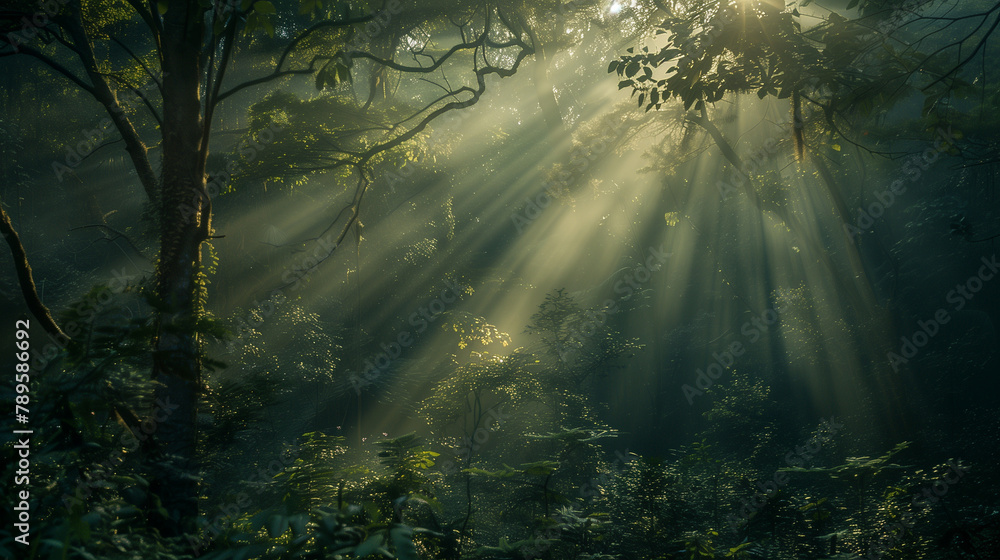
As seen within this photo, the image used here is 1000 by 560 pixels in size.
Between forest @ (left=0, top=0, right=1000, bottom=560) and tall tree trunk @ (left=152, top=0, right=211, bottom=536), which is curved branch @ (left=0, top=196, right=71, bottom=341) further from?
tall tree trunk @ (left=152, top=0, right=211, bottom=536)

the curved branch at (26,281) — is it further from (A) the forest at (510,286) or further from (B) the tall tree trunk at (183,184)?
(B) the tall tree trunk at (183,184)

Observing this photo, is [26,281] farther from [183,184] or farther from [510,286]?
[510,286]

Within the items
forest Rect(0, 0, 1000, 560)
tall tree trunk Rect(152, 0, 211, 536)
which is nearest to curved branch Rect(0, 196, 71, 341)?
forest Rect(0, 0, 1000, 560)

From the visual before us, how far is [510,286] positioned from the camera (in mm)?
19109

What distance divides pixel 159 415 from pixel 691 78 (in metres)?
3.77

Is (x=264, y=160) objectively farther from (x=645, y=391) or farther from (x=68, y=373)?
(x=645, y=391)

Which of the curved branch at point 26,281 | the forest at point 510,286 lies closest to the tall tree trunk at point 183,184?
the forest at point 510,286

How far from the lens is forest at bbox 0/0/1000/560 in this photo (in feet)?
8.00

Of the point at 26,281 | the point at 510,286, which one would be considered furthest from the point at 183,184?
the point at 510,286

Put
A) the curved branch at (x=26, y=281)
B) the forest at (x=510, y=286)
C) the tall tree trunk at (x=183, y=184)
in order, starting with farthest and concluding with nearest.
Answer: the tall tree trunk at (x=183, y=184)
the curved branch at (x=26, y=281)
the forest at (x=510, y=286)

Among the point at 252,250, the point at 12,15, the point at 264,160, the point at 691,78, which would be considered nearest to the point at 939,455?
the point at 691,78

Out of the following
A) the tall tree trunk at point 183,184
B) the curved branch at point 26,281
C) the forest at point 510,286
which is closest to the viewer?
the forest at point 510,286

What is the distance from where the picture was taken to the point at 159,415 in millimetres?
2865

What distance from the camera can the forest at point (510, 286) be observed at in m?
2.44
